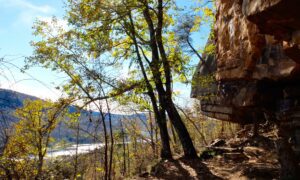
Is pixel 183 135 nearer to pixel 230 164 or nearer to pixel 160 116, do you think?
pixel 160 116

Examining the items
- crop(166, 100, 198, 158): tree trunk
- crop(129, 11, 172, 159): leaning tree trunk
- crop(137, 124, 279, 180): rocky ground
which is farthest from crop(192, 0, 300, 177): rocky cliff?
crop(129, 11, 172, 159): leaning tree trunk

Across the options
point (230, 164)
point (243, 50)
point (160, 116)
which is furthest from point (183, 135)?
point (243, 50)

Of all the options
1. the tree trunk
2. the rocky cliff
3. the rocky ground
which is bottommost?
the rocky ground

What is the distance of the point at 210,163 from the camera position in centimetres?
1187

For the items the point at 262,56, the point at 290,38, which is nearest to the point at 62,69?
the point at 262,56

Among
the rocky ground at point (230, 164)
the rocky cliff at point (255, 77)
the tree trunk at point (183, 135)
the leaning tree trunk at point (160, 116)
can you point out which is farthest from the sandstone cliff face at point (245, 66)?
the leaning tree trunk at point (160, 116)

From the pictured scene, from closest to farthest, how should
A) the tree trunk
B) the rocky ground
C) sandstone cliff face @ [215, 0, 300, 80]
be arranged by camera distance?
1. sandstone cliff face @ [215, 0, 300, 80]
2. the rocky ground
3. the tree trunk

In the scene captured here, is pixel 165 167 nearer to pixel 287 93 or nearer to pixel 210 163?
pixel 210 163

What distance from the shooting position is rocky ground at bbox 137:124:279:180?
905 centimetres

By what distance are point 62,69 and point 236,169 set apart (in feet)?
27.1

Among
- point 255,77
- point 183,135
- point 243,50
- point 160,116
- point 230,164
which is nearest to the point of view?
point 243,50

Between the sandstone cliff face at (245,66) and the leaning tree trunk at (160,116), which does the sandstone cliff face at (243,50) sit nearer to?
the sandstone cliff face at (245,66)

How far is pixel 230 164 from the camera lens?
1130cm

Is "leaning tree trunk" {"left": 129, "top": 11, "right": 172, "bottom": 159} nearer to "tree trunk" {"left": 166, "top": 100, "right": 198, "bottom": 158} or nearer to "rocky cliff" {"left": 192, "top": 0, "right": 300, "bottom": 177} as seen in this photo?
"tree trunk" {"left": 166, "top": 100, "right": 198, "bottom": 158}
